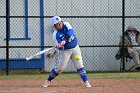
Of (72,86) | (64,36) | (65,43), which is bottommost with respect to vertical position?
(72,86)

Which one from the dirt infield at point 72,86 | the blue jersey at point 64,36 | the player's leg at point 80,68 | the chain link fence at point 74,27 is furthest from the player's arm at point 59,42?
the chain link fence at point 74,27

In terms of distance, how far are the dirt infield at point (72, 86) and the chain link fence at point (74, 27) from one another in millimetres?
3608

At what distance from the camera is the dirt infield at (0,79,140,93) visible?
12.5 m

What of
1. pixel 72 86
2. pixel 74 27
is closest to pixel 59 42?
pixel 72 86

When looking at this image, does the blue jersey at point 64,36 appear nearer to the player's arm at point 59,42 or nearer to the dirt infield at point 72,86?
the player's arm at point 59,42

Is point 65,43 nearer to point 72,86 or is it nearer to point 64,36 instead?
point 64,36

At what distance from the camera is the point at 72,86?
13.6 meters

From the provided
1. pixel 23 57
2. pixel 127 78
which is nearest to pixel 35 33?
pixel 23 57

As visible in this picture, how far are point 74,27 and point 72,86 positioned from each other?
5595mm

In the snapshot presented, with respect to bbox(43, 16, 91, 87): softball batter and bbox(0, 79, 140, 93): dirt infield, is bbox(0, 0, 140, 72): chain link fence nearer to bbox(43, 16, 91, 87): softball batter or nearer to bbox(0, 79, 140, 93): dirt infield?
bbox(0, 79, 140, 93): dirt infield

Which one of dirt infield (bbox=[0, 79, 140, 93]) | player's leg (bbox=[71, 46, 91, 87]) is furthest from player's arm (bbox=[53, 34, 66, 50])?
dirt infield (bbox=[0, 79, 140, 93])

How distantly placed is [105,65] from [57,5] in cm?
263

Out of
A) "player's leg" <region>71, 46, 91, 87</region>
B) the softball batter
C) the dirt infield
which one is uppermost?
the softball batter

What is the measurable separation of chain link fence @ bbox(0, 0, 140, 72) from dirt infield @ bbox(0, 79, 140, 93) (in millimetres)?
3608
